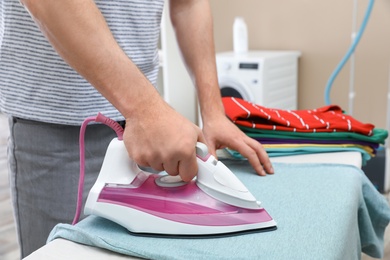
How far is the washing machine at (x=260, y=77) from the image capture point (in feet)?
10.4

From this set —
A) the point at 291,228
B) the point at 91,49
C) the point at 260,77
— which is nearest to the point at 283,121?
the point at 291,228

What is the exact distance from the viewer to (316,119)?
1.37 m

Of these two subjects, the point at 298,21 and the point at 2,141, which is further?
the point at 2,141

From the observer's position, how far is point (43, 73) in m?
0.99

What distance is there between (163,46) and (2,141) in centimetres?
188

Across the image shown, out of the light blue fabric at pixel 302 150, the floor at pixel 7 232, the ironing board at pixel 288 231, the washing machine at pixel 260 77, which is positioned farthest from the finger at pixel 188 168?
the washing machine at pixel 260 77

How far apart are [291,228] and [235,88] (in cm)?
255

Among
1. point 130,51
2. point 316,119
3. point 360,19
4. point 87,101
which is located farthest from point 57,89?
point 360,19

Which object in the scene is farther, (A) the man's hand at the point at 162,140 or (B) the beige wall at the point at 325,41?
(B) the beige wall at the point at 325,41

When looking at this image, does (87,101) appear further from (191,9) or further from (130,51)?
(191,9)

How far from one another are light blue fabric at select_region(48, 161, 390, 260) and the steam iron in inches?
0.8

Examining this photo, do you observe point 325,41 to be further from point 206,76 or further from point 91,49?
point 91,49

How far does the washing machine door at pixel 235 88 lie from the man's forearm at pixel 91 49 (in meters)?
2.48

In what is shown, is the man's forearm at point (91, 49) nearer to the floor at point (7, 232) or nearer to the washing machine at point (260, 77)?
the floor at point (7, 232)
